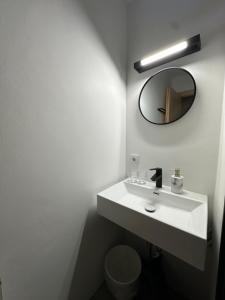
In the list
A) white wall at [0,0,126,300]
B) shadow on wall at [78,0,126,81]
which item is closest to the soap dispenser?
white wall at [0,0,126,300]

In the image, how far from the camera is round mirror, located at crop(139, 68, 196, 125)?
40.7 inches

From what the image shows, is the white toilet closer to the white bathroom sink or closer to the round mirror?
the white bathroom sink

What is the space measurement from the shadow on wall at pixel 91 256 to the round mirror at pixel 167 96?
961mm

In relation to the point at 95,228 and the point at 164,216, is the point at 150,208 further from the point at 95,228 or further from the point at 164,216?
the point at 95,228

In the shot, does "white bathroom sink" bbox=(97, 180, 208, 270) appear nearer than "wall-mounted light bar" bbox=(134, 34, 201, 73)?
Yes

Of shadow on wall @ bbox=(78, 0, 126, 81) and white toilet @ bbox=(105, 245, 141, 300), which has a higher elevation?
shadow on wall @ bbox=(78, 0, 126, 81)

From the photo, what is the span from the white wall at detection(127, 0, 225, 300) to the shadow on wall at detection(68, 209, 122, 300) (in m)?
0.58

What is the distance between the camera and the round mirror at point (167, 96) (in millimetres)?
1034

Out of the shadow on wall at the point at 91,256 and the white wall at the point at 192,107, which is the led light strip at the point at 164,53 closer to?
the white wall at the point at 192,107

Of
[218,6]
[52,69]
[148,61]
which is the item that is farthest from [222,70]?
[52,69]

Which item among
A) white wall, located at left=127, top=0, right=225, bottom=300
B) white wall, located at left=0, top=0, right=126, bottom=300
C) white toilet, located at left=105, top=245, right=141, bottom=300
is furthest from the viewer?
white toilet, located at left=105, top=245, right=141, bottom=300

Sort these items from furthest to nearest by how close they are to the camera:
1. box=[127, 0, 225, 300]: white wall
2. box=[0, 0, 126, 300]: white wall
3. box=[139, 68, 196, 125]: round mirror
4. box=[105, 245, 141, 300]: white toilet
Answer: box=[105, 245, 141, 300]: white toilet, box=[139, 68, 196, 125]: round mirror, box=[127, 0, 225, 300]: white wall, box=[0, 0, 126, 300]: white wall

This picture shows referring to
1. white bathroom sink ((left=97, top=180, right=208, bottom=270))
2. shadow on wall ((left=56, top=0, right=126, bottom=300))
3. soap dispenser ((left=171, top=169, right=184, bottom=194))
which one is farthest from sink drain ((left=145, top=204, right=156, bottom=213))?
shadow on wall ((left=56, top=0, right=126, bottom=300))

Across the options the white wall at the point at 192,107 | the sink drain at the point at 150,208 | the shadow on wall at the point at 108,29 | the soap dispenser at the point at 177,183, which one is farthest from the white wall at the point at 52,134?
the soap dispenser at the point at 177,183
